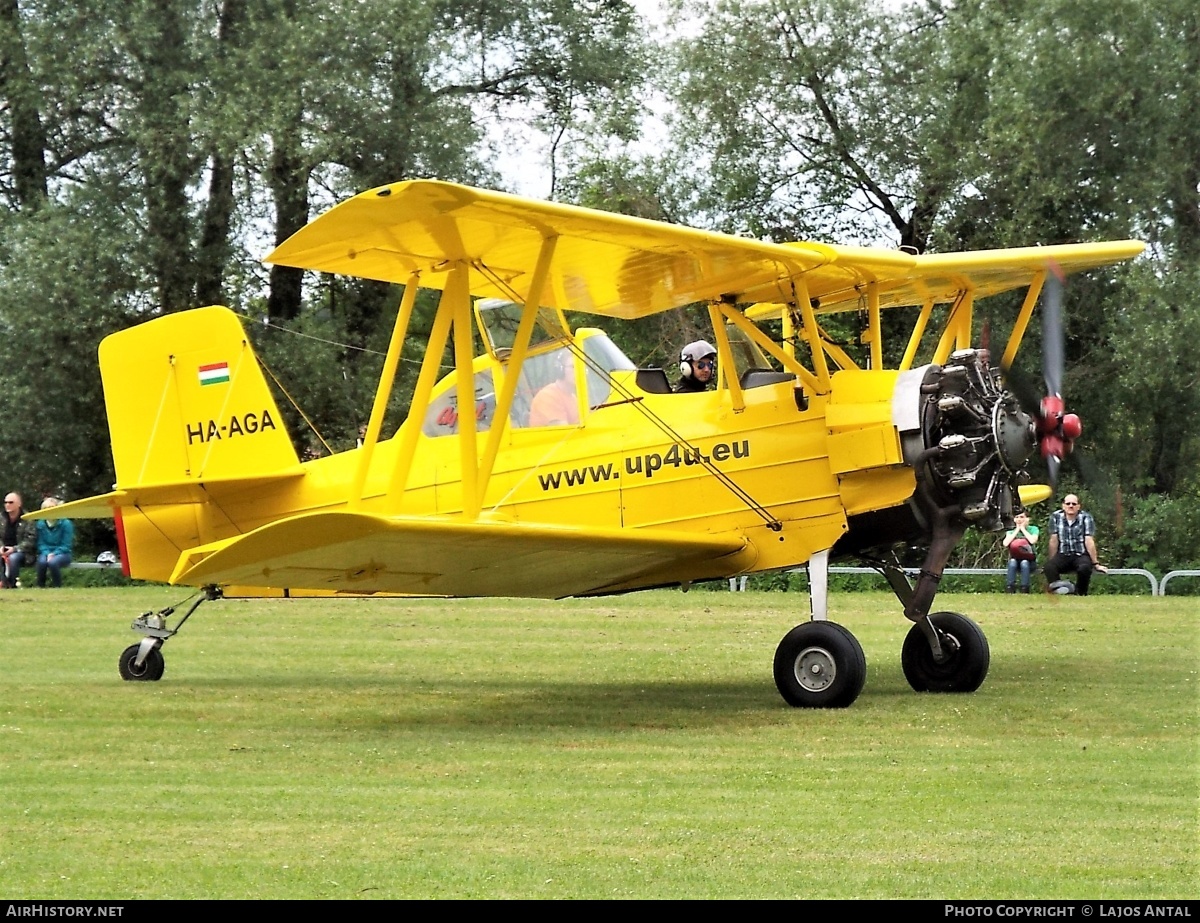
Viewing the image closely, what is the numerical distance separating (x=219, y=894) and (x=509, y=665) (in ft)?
27.6

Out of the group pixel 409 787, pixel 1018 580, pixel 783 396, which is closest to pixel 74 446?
pixel 1018 580

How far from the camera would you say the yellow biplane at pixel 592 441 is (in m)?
10.3

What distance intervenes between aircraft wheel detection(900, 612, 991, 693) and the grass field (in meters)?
0.25

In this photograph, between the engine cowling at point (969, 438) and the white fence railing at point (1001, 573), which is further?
the white fence railing at point (1001, 573)

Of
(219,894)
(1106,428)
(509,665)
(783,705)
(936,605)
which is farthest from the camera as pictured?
(1106,428)

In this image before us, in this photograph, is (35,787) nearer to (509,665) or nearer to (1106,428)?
(509,665)

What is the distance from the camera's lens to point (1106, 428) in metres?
29.2

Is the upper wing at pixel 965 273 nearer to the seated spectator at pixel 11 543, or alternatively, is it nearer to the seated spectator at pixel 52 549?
the seated spectator at pixel 52 549

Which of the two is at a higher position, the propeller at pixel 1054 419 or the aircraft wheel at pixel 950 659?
the propeller at pixel 1054 419

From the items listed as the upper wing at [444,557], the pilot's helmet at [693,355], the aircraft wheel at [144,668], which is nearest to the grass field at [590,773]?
the aircraft wheel at [144,668]

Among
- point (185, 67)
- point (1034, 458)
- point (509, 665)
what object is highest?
point (185, 67)

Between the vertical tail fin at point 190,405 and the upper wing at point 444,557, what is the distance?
1.70 m

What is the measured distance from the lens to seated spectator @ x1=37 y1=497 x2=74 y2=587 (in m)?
25.4

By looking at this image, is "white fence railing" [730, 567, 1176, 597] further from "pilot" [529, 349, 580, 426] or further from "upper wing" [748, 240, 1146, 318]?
"pilot" [529, 349, 580, 426]
